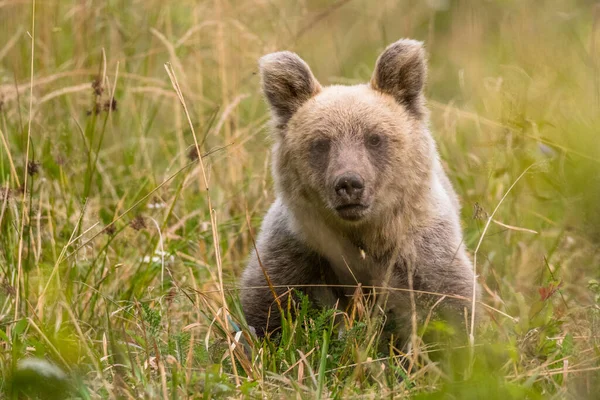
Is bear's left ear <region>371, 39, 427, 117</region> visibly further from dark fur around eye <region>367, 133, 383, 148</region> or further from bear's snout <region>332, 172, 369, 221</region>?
bear's snout <region>332, 172, 369, 221</region>

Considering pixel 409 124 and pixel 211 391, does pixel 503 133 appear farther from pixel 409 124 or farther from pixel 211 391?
pixel 211 391

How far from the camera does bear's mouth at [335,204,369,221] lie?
15.0 ft

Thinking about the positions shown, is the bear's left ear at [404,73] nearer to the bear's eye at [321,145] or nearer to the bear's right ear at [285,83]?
the bear's right ear at [285,83]

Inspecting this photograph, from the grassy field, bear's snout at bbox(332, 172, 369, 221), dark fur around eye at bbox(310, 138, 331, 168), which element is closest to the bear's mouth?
bear's snout at bbox(332, 172, 369, 221)

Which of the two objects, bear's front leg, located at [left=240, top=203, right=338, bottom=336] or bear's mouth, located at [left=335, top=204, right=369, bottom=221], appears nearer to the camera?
bear's mouth, located at [left=335, top=204, right=369, bottom=221]

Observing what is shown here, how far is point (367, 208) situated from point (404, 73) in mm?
934

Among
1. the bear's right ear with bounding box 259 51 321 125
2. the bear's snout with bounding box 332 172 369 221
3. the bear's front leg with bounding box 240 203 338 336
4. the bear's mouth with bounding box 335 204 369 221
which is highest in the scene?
the bear's right ear with bounding box 259 51 321 125

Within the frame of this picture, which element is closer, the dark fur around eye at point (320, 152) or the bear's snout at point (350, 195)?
the bear's snout at point (350, 195)

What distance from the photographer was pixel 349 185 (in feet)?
14.8

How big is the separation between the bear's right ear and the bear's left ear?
393mm

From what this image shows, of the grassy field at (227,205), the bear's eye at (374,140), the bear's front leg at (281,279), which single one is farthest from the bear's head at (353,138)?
the grassy field at (227,205)

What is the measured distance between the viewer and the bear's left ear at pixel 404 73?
4.99 meters

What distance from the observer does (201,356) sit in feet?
13.4

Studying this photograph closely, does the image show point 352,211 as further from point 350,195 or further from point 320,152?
point 320,152
